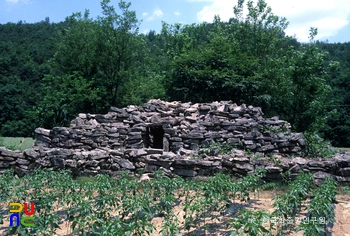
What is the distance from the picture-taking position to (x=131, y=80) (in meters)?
23.3

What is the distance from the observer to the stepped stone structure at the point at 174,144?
9898 millimetres

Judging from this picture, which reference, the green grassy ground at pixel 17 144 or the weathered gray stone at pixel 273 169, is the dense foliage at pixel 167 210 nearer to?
the weathered gray stone at pixel 273 169

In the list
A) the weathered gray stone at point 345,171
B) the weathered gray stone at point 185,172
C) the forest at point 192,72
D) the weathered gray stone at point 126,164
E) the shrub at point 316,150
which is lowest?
the weathered gray stone at point 185,172

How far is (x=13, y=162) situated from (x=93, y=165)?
2455 mm

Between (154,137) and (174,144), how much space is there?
1.83 meters

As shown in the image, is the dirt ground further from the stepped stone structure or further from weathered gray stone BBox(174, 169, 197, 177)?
weathered gray stone BBox(174, 169, 197, 177)

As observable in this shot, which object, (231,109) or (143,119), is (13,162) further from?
(231,109)

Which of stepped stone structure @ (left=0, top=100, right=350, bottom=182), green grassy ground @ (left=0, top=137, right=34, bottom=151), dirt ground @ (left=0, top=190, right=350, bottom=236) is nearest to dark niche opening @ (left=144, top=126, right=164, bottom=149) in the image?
stepped stone structure @ (left=0, top=100, right=350, bottom=182)

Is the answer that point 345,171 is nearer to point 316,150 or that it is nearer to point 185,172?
point 316,150

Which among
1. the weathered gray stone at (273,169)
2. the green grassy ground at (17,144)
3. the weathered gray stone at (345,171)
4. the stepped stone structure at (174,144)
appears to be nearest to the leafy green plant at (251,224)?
the weathered gray stone at (273,169)

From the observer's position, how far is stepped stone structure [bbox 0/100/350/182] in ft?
32.5

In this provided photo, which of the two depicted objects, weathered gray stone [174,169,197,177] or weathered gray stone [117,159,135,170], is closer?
weathered gray stone [174,169,197,177]

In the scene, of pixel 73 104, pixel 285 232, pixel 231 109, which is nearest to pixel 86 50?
pixel 73 104

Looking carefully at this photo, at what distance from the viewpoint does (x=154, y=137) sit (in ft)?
44.9
